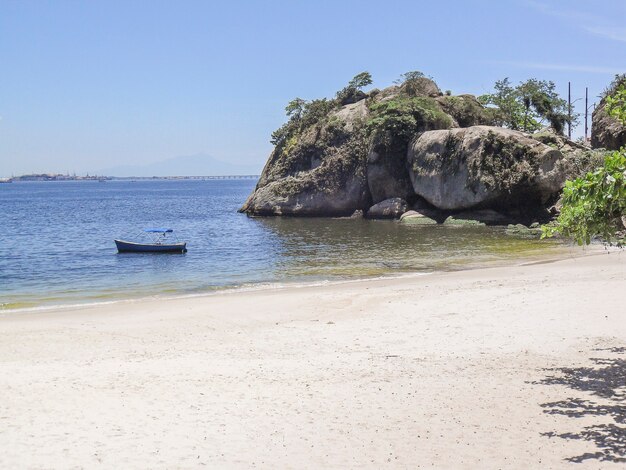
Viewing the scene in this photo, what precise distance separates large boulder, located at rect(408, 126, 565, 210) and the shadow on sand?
37334 mm

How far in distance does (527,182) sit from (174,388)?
4242 centimetres

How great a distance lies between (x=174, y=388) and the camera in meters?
12.0

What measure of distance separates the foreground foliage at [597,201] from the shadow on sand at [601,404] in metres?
2.70

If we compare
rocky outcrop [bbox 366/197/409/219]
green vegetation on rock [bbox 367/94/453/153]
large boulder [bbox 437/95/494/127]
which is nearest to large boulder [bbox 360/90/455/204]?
green vegetation on rock [bbox 367/94/453/153]

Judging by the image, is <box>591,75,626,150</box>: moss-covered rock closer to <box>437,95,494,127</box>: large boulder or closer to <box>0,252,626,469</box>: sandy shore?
<box>437,95,494,127</box>: large boulder

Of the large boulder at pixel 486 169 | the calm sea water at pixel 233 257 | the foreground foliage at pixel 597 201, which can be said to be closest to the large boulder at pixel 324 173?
the calm sea water at pixel 233 257

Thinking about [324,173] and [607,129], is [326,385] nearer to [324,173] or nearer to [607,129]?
Result: [607,129]

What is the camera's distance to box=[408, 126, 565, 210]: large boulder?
4903 cm

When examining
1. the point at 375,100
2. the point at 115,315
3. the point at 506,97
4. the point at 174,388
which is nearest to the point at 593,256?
the point at 115,315

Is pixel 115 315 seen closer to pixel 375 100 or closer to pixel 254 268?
pixel 254 268

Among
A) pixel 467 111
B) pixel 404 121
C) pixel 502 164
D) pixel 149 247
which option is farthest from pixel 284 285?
pixel 467 111

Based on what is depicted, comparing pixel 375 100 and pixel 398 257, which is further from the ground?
pixel 375 100

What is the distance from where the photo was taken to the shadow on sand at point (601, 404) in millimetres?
8719

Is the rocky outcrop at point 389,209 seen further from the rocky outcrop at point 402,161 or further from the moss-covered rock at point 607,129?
the moss-covered rock at point 607,129
